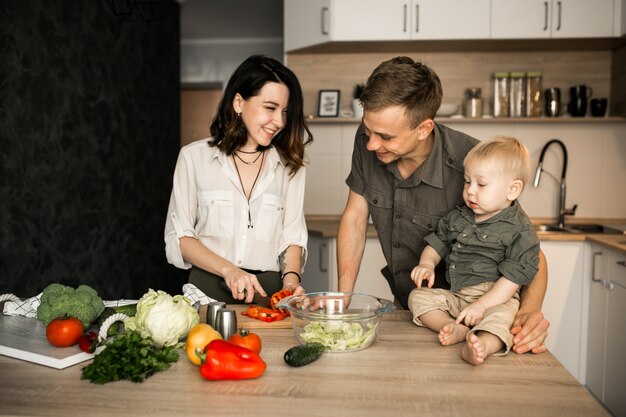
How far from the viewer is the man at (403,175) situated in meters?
1.87

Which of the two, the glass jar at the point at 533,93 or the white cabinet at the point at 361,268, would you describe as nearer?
the white cabinet at the point at 361,268

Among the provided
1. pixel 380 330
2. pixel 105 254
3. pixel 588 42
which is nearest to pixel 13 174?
pixel 105 254

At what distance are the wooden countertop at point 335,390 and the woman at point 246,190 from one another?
2.80 ft

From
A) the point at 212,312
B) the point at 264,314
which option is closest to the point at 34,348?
the point at 212,312

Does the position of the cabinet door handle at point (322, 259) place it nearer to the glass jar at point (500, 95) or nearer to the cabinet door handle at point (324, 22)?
the cabinet door handle at point (324, 22)

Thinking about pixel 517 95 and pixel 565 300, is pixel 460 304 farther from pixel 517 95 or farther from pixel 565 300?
pixel 517 95

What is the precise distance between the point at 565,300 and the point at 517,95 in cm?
136

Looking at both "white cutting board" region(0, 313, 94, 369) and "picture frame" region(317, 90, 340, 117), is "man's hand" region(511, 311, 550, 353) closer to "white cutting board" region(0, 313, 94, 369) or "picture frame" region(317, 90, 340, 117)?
"white cutting board" region(0, 313, 94, 369)

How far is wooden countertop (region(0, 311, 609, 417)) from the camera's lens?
1.21m

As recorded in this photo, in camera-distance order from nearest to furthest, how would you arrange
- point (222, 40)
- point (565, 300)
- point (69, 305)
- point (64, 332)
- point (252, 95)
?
point (64, 332) < point (69, 305) < point (252, 95) < point (565, 300) < point (222, 40)

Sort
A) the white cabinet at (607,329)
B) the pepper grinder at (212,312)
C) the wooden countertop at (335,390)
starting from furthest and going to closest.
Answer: the white cabinet at (607,329) < the pepper grinder at (212,312) < the wooden countertop at (335,390)

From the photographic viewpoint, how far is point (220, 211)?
7.81ft

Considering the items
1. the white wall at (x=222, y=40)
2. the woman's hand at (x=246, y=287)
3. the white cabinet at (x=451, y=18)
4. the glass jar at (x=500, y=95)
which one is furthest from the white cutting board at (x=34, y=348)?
the white wall at (x=222, y=40)

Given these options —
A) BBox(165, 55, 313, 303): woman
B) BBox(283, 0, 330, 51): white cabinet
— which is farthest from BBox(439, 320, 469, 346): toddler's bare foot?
BBox(283, 0, 330, 51): white cabinet
